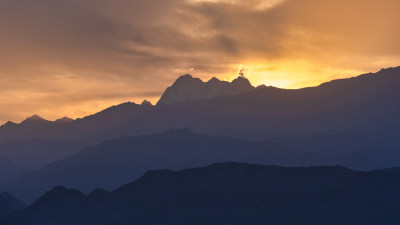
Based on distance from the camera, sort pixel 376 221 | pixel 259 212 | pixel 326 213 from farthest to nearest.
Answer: pixel 259 212 < pixel 326 213 < pixel 376 221

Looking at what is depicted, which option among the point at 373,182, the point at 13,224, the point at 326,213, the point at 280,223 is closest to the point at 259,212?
the point at 280,223

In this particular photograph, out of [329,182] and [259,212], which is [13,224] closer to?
[259,212]

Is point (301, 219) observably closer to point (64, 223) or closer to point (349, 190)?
point (349, 190)

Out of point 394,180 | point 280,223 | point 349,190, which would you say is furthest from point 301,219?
point 394,180

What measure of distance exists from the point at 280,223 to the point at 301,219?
662cm

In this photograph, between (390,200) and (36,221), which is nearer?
(390,200)

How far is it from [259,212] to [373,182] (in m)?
36.9

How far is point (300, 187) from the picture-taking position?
199875 millimetres

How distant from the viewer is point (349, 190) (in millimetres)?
189125

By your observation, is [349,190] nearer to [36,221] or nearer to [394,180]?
[394,180]

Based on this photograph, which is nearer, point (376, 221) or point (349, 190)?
point (376, 221)

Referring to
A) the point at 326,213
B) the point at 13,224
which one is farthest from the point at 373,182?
the point at 13,224

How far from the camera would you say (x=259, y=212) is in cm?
19650

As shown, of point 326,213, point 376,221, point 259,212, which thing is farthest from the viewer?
point 259,212
